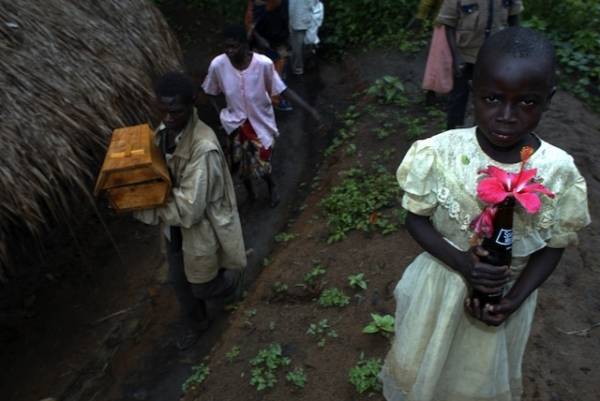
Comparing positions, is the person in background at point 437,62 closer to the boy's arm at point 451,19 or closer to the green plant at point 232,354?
the boy's arm at point 451,19

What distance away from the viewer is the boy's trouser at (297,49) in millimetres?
7129

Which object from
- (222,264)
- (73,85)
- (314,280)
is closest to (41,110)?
(73,85)

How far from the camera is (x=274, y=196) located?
17.0 ft

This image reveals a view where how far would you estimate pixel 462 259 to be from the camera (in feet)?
5.54

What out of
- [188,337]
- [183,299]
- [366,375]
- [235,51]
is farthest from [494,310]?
[235,51]

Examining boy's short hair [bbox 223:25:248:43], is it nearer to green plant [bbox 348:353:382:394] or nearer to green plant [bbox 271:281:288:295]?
green plant [bbox 271:281:288:295]

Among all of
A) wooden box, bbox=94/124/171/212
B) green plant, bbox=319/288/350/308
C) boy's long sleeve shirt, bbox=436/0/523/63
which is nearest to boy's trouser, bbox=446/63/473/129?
boy's long sleeve shirt, bbox=436/0/523/63

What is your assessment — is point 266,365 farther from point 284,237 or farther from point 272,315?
point 284,237

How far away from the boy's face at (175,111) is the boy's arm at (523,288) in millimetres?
1880

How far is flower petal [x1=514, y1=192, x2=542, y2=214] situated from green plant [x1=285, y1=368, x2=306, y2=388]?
6.41 ft

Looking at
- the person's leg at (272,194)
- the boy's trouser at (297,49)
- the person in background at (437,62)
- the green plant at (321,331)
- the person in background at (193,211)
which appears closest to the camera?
the person in background at (193,211)

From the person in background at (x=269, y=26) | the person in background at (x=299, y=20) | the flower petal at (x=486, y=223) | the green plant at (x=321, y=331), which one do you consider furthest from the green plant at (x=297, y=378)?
the person in background at (x=299, y=20)

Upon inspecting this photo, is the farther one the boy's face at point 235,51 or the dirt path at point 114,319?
the boy's face at point 235,51

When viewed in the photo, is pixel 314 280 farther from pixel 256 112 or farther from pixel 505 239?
pixel 505 239
